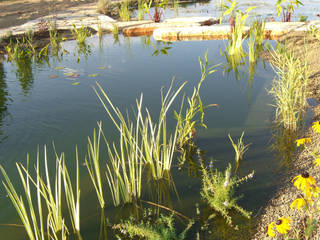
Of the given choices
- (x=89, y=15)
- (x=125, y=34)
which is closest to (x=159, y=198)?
(x=125, y=34)

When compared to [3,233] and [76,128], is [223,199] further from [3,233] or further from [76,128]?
[76,128]

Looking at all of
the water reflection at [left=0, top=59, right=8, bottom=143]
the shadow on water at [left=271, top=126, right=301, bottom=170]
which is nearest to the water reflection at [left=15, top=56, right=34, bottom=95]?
the water reflection at [left=0, top=59, right=8, bottom=143]

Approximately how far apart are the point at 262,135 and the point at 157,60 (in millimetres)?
2802

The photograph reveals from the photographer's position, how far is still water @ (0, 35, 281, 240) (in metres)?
2.32

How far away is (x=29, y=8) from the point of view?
33.4ft

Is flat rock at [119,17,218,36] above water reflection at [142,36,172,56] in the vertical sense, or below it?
above

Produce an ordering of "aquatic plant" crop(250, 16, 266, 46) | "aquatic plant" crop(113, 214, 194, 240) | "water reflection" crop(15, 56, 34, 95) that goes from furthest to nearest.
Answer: "aquatic plant" crop(250, 16, 266, 46), "water reflection" crop(15, 56, 34, 95), "aquatic plant" crop(113, 214, 194, 240)

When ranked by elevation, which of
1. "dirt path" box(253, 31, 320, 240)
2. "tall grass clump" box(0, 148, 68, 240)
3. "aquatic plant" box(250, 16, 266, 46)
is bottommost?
"dirt path" box(253, 31, 320, 240)

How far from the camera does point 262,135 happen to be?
302cm

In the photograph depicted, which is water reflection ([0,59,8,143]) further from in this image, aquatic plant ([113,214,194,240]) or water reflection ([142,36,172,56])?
water reflection ([142,36,172,56])

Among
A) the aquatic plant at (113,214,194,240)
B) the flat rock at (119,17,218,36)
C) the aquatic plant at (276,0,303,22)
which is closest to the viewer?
the aquatic plant at (113,214,194,240)

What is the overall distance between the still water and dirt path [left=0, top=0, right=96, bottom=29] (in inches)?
141

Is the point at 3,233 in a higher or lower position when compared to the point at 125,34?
lower

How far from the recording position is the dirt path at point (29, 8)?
858 cm
